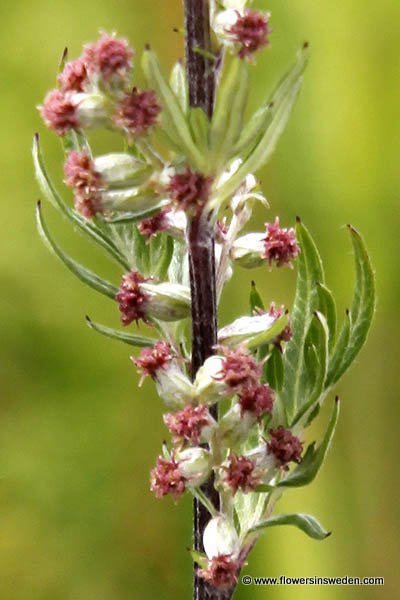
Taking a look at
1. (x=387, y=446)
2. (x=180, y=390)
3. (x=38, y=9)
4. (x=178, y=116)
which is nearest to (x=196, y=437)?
(x=180, y=390)

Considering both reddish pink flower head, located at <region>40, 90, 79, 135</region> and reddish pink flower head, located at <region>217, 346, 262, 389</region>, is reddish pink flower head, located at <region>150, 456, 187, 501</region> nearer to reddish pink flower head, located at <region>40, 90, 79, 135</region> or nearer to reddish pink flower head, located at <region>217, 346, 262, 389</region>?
reddish pink flower head, located at <region>217, 346, 262, 389</region>

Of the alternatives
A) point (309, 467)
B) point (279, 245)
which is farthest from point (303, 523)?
point (279, 245)

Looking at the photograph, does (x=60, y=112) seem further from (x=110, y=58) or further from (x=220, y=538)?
(x=220, y=538)

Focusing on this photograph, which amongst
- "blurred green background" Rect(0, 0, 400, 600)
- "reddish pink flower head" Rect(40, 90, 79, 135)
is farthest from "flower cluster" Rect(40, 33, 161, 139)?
"blurred green background" Rect(0, 0, 400, 600)

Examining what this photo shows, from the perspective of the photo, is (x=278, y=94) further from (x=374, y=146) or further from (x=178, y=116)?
(x=374, y=146)

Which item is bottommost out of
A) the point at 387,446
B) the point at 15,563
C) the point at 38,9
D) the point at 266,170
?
the point at 15,563

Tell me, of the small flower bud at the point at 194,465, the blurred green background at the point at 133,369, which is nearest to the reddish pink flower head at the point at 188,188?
the small flower bud at the point at 194,465
